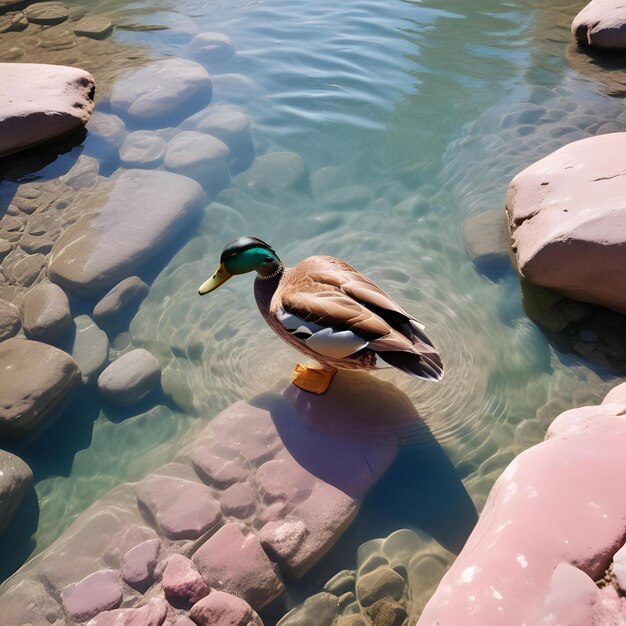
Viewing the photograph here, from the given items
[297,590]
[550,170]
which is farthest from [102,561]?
[550,170]

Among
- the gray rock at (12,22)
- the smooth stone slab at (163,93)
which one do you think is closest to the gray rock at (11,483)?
the smooth stone slab at (163,93)

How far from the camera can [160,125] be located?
519 centimetres

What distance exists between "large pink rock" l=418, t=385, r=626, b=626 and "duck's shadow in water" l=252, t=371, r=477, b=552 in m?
0.40

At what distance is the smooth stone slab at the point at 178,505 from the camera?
261 cm

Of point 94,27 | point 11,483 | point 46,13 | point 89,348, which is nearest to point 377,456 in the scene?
point 11,483

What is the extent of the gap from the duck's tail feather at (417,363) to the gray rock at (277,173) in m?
2.24

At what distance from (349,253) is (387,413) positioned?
50.7 inches

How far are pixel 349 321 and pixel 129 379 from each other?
1.33 m

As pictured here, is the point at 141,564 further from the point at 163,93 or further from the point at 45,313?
the point at 163,93

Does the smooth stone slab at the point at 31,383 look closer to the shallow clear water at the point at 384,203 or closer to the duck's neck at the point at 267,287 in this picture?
the shallow clear water at the point at 384,203

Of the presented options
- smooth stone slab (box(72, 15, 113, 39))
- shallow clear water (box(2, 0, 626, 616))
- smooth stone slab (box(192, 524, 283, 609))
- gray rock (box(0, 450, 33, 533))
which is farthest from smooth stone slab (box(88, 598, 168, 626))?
smooth stone slab (box(72, 15, 113, 39))

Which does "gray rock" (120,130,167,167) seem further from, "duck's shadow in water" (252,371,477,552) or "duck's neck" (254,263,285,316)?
"duck's shadow in water" (252,371,477,552)

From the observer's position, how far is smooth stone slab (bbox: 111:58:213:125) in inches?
207

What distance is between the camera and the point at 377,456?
276 cm
